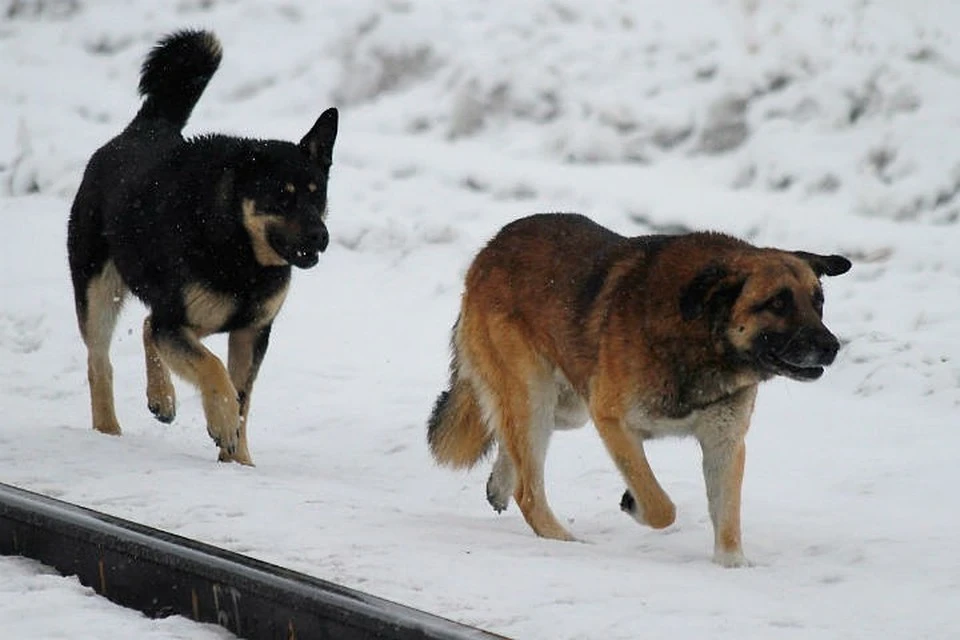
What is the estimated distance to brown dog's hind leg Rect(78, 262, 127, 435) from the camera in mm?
9016

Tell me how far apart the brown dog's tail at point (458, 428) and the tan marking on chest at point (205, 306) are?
1.42 m

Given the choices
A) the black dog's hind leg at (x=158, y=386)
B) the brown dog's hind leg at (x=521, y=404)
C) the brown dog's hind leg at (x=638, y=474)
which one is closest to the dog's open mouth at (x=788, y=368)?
the brown dog's hind leg at (x=638, y=474)

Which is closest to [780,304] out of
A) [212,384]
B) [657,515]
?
[657,515]

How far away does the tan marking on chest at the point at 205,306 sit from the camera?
26.9 ft

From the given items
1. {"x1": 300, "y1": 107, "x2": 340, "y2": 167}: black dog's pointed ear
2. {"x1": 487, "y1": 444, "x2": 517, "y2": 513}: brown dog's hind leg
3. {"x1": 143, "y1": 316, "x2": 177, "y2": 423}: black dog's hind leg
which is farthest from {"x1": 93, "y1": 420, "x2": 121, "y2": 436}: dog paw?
{"x1": 487, "y1": 444, "x2": 517, "y2": 513}: brown dog's hind leg

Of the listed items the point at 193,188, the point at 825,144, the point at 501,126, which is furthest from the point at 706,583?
the point at 501,126

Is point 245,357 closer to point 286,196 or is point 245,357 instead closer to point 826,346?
point 286,196

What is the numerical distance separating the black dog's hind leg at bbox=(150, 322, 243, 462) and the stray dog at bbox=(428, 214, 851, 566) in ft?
4.57

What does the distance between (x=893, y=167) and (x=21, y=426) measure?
23.0ft

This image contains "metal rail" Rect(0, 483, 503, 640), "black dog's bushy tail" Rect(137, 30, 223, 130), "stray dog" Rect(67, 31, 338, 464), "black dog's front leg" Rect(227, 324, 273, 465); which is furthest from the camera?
"black dog's bushy tail" Rect(137, 30, 223, 130)

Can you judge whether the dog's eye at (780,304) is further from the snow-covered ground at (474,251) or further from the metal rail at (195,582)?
the metal rail at (195,582)

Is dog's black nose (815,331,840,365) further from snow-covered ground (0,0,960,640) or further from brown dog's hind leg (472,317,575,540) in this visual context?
brown dog's hind leg (472,317,575,540)

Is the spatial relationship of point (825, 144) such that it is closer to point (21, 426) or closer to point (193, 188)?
point (193, 188)

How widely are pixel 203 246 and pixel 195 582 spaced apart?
141 inches
